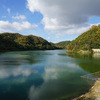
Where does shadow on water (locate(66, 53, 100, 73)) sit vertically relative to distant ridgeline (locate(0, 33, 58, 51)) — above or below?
below

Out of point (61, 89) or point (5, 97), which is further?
point (61, 89)

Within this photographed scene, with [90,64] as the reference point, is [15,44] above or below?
above

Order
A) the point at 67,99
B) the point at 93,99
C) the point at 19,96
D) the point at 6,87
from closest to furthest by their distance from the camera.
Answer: the point at 93,99 < the point at 67,99 < the point at 19,96 < the point at 6,87

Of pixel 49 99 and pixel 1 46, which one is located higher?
pixel 1 46

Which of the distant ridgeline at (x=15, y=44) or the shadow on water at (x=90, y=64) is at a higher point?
the distant ridgeline at (x=15, y=44)

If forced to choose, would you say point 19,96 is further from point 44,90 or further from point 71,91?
point 71,91

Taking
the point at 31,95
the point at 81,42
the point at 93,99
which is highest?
the point at 81,42

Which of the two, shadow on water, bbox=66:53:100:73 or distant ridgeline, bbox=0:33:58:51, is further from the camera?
distant ridgeline, bbox=0:33:58:51

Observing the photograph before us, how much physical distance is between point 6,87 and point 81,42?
101027 millimetres

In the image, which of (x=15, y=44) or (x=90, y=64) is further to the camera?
(x=15, y=44)

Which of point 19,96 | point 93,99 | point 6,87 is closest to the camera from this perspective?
point 93,99

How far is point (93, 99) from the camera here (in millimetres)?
6668

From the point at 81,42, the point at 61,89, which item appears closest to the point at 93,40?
the point at 81,42

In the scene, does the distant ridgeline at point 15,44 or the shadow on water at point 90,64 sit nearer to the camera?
the shadow on water at point 90,64
